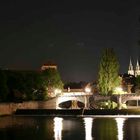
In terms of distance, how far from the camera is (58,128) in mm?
77562

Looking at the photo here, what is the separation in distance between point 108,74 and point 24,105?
677 inches

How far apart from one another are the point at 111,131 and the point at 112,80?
141 feet

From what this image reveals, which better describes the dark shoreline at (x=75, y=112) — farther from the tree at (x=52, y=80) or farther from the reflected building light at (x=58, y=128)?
the tree at (x=52, y=80)

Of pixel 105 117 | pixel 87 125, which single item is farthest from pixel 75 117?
pixel 87 125

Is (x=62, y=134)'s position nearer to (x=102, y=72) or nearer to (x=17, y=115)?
(x=17, y=115)

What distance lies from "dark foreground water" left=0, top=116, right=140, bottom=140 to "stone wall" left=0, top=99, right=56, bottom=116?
9616 mm

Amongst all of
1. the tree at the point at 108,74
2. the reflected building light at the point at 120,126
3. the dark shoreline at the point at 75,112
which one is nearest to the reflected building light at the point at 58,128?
the reflected building light at the point at 120,126

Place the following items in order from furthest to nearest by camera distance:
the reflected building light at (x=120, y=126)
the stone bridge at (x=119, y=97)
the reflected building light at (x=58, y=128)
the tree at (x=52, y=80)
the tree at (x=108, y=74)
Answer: the tree at (x=52, y=80), the tree at (x=108, y=74), the stone bridge at (x=119, y=97), the reflected building light at (x=58, y=128), the reflected building light at (x=120, y=126)

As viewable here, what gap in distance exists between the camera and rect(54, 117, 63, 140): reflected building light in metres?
69.2

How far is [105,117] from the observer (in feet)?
312

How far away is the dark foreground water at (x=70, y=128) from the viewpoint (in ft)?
224

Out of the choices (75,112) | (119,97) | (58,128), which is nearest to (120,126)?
(58,128)

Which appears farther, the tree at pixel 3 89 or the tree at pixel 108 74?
the tree at pixel 108 74

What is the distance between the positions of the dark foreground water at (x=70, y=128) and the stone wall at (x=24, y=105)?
9.62m
